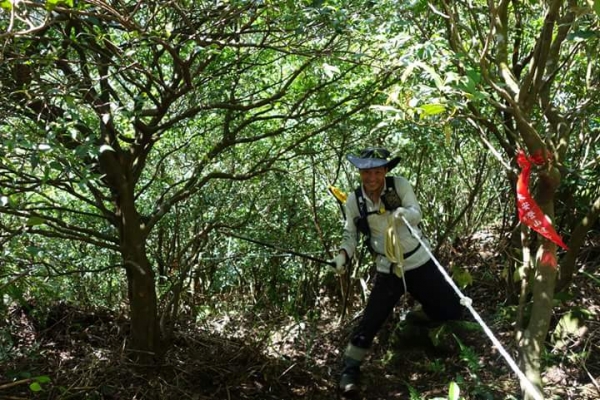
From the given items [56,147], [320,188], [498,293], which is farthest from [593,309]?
[56,147]

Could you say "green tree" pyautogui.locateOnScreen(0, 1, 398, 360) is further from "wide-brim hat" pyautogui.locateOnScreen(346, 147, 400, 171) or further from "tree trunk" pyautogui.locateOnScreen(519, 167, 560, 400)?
"tree trunk" pyautogui.locateOnScreen(519, 167, 560, 400)

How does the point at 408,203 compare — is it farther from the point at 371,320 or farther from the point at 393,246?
the point at 371,320

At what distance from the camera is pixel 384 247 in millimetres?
4633

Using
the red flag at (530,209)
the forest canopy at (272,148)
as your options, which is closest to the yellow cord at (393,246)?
the forest canopy at (272,148)

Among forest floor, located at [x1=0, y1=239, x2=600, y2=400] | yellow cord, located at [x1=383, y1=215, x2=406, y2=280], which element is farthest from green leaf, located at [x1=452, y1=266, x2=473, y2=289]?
yellow cord, located at [x1=383, y1=215, x2=406, y2=280]

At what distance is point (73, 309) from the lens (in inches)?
210

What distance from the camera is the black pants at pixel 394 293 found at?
4.70 meters

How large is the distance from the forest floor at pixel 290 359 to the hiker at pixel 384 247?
1.21ft

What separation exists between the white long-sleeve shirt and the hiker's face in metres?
0.09

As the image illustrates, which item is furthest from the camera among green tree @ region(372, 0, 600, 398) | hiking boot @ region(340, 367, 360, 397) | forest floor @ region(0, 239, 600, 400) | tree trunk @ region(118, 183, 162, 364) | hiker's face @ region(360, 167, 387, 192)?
hiking boot @ region(340, 367, 360, 397)

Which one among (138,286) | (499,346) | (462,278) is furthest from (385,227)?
(499,346)

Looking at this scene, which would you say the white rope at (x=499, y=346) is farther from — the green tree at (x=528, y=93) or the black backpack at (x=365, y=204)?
the green tree at (x=528, y=93)

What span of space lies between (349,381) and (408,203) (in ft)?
4.77

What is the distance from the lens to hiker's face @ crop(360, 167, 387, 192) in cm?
449
